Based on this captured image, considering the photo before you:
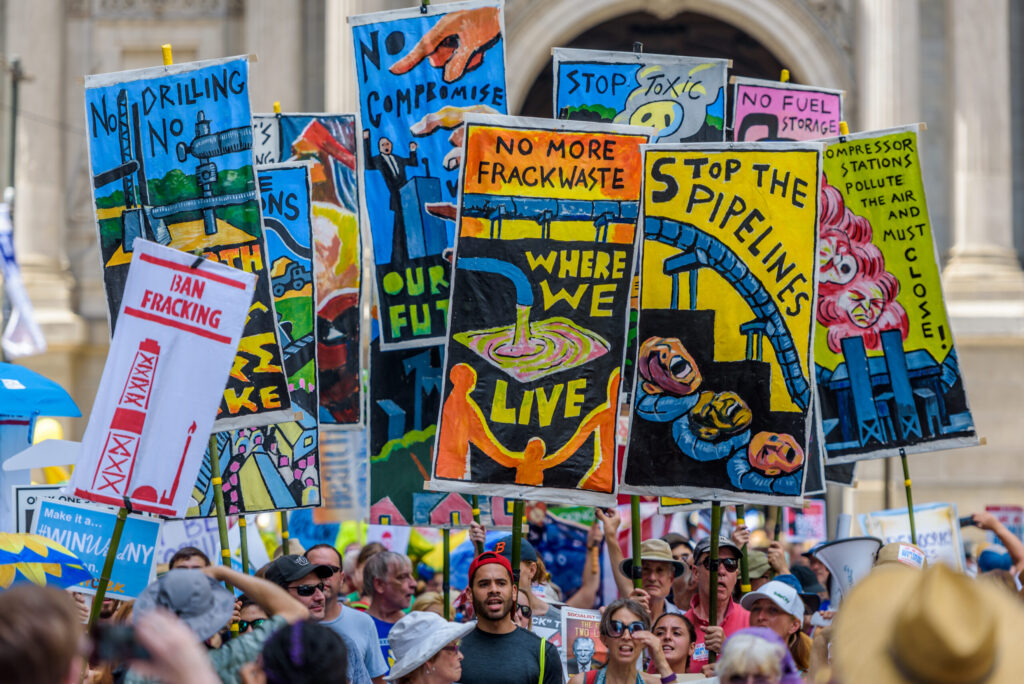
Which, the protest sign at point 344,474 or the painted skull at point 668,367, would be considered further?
the protest sign at point 344,474

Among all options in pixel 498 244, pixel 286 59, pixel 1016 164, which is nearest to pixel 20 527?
pixel 498 244

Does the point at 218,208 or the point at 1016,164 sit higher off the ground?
the point at 1016,164

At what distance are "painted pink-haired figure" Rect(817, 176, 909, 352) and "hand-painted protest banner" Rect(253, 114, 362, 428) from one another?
114 inches

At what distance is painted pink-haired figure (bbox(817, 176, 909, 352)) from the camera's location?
31.1 feet

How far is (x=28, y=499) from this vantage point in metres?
8.65

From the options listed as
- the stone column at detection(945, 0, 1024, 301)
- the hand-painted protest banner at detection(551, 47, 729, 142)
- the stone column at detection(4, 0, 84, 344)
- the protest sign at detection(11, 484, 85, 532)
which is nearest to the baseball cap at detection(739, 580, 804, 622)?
the hand-painted protest banner at detection(551, 47, 729, 142)

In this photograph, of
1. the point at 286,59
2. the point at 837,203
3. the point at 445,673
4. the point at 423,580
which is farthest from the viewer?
the point at 286,59

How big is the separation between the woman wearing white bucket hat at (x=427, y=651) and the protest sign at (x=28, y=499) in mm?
3298

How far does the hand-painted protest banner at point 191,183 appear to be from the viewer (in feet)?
25.7

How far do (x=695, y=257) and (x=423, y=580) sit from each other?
5318mm

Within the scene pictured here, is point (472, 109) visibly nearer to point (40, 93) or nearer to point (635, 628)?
point (635, 628)

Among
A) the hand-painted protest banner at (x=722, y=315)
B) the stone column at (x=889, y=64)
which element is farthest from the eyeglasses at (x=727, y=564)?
the stone column at (x=889, y=64)

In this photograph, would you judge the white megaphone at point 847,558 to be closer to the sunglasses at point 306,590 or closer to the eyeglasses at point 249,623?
the sunglasses at point 306,590

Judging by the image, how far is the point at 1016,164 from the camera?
2302 centimetres
